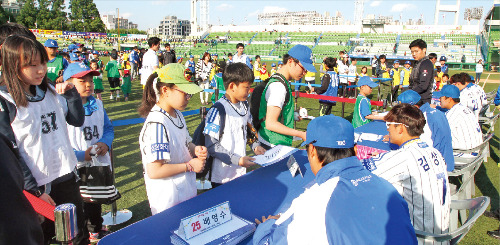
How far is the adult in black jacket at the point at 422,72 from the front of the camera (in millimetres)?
5812

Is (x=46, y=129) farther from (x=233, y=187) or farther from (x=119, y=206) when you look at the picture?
(x=119, y=206)

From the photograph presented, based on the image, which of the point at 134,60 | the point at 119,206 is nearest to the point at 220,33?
the point at 134,60

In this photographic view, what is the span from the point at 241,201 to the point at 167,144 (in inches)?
25.2

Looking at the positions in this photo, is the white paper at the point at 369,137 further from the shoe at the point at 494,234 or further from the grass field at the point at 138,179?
the shoe at the point at 494,234

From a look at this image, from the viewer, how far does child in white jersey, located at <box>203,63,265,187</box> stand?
271cm

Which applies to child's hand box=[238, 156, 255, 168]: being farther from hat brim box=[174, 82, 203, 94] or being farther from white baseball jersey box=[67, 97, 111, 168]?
white baseball jersey box=[67, 97, 111, 168]

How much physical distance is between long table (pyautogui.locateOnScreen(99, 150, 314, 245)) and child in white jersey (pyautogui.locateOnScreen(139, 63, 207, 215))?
0.15 metres

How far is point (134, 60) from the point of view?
15859 mm

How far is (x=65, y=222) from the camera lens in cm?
114

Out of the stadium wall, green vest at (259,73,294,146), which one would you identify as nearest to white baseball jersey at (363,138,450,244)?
green vest at (259,73,294,146)

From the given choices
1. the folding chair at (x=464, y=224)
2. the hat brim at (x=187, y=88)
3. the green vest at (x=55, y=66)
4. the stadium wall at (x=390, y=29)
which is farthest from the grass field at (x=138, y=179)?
the stadium wall at (x=390, y=29)

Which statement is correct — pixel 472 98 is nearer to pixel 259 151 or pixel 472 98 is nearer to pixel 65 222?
pixel 259 151

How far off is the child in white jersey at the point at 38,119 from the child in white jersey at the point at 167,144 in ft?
1.72

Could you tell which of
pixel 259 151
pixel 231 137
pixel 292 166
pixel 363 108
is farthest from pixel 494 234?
pixel 231 137
